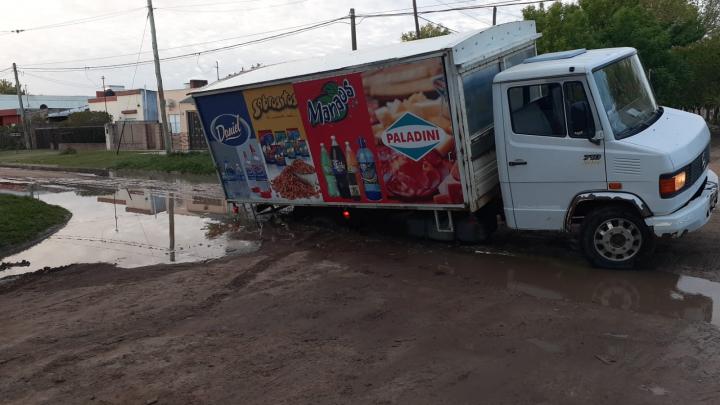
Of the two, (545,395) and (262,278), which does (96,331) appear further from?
(545,395)

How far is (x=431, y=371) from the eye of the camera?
182 inches

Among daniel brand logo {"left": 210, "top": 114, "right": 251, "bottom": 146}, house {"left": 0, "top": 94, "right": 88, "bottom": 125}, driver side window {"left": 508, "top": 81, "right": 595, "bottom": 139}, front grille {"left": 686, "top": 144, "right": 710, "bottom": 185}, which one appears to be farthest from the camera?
house {"left": 0, "top": 94, "right": 88, "bottom": 125}

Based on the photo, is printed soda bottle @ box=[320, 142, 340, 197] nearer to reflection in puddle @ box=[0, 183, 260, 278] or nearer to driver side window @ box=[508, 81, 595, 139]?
reflection in puddle @ box=[0, 183, 260, 278]

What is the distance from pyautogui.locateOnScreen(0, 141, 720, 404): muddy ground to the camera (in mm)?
4395

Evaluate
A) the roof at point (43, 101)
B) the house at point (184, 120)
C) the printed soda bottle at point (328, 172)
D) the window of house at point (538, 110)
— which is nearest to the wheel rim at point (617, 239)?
the window of house at point (538, 110)

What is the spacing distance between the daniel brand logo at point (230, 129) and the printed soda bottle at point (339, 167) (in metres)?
1.91

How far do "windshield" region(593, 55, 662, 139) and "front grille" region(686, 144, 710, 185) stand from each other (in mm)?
664

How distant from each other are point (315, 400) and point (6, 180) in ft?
80.6

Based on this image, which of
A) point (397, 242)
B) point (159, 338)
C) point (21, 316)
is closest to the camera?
point (159, 338)

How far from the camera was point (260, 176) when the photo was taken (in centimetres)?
1027

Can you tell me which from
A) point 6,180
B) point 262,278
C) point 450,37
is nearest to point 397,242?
point 262,278

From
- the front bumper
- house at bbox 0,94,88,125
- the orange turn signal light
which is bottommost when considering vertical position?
the front bumper

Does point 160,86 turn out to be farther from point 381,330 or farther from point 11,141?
point 11,141

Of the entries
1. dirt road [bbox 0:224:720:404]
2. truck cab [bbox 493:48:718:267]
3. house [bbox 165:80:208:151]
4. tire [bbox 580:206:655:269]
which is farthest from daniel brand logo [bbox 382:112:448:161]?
house [bbox 165:80:208:151]
